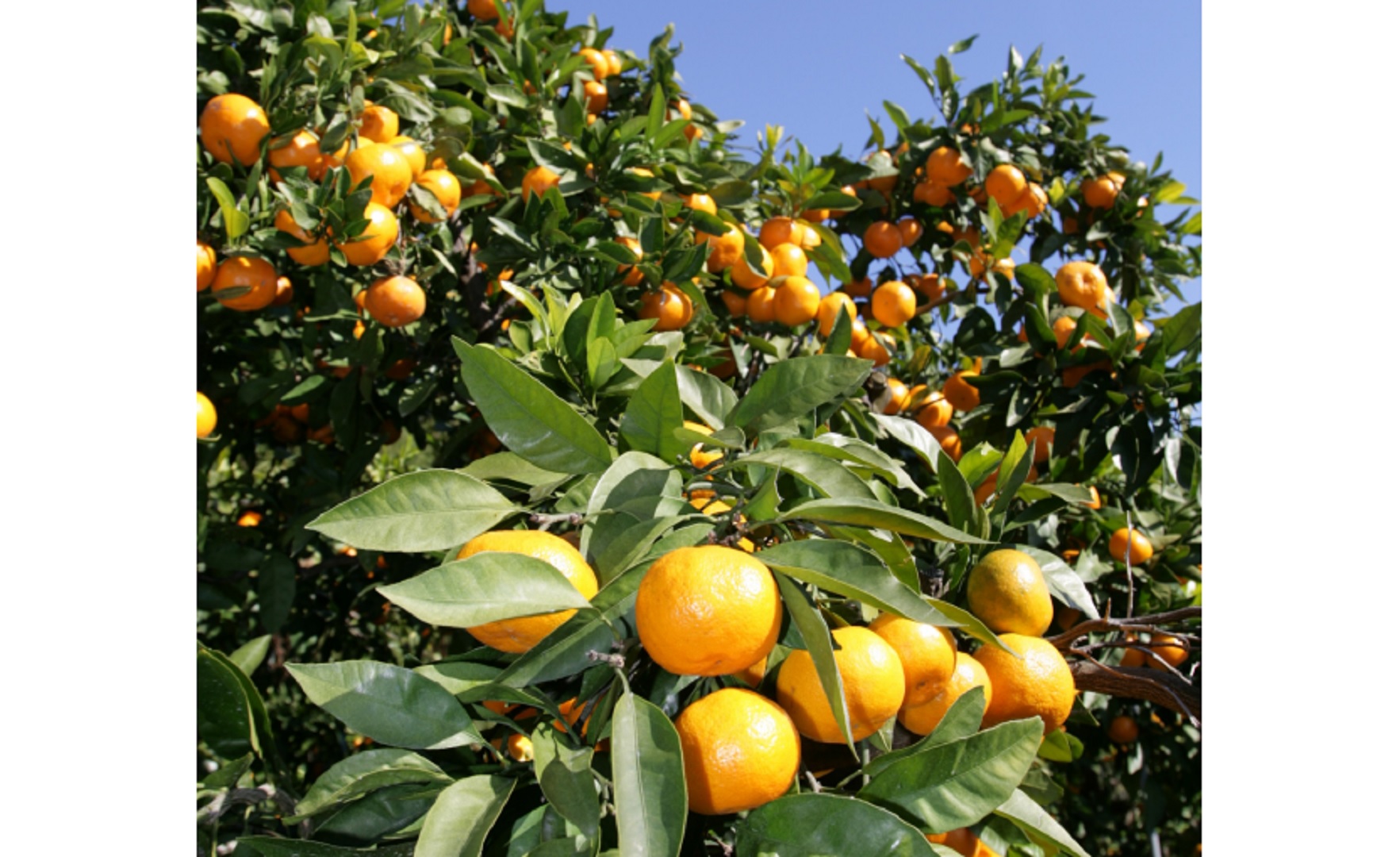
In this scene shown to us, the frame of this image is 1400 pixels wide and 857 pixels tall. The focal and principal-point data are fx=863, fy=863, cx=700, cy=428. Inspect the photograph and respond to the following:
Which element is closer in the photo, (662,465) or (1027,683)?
(662,465)

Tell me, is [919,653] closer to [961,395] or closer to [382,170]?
[382,170]

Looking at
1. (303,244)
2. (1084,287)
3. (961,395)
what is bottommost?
(961,395)

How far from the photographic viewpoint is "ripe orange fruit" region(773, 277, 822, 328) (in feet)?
5.74

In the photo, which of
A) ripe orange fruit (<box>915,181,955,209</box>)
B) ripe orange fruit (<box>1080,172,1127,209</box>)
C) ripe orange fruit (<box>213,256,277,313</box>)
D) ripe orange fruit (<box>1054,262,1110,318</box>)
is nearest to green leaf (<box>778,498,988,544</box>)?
ripe orange fruit (<box>213,256,277,313</box>)

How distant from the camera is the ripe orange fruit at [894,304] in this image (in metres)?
1.97

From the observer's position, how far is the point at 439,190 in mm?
1575

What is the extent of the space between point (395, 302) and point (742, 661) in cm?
108

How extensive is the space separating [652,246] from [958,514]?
0.77 metres

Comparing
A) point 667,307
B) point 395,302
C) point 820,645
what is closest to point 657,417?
point 820,645

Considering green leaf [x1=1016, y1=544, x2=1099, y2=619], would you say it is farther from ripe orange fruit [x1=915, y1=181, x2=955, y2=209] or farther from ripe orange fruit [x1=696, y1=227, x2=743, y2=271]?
ripe orange fruit [x1=915, y1=181, x2=955, y2=209]

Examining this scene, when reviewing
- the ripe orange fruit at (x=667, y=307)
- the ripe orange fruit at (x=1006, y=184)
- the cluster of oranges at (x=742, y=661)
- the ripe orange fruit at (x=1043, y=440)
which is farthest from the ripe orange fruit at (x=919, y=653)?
the ripe orange fruit at (x=1006, y=184)

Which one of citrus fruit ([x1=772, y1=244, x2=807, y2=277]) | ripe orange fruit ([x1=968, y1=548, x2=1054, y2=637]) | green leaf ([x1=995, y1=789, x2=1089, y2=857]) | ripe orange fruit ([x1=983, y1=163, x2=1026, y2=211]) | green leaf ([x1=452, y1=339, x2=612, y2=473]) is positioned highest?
ripe orange fruit ([x1=983, y1=163, x2=1026, y2=211])

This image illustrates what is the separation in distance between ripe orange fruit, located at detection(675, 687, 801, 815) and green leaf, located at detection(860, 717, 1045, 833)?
0.09 meters

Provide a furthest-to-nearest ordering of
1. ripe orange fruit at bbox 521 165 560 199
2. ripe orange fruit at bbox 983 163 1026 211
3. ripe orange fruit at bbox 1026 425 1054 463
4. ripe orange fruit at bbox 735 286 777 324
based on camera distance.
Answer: ripe orange fruit at bbox 983 163 1026 211 < ripe orange fruit at bbox 735 286 777 324 < ripe orange fruit at bbox 1026 425 1054 463 < ripe orange fruit at bbox 521 165 560 199
